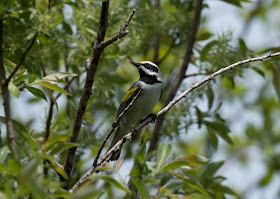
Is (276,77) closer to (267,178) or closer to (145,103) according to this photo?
(145,103)

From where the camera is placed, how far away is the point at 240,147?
7.60 m

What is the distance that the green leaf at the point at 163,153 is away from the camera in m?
2.92

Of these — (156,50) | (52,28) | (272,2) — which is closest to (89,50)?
(52,28)

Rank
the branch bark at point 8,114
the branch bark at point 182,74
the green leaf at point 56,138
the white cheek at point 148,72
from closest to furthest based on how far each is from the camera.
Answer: the green leaf at point 56,138 < the branch bark at point 8,114 < the branch bark at point 182,74 < the white cheek at point 148,72

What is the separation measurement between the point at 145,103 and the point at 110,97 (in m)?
0.47

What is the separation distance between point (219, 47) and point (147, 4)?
1420mm

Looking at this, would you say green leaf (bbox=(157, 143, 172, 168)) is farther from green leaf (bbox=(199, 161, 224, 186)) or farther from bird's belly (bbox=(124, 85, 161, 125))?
bird's belly (bbox=(124, 85, 161, 125))

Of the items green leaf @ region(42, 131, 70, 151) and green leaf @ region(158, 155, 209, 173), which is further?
green leaf @ region(158, 155, 209, 173)

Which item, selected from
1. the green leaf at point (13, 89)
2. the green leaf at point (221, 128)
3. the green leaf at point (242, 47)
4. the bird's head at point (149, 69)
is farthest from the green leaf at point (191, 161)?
the bird's head at point (149, 69)

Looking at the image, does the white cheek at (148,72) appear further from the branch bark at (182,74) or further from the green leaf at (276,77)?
the green leaf at (276,77)

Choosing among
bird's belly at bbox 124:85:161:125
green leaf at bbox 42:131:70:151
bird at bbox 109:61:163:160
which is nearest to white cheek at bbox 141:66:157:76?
bird at bbox 109:61:163:160

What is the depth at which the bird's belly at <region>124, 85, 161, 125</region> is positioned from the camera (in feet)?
16.6

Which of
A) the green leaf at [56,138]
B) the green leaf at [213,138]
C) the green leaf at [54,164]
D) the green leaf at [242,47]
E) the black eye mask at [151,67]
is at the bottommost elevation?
the green leaf at [54,164]

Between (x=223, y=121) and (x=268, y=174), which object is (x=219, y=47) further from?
(x=268, y=174)
